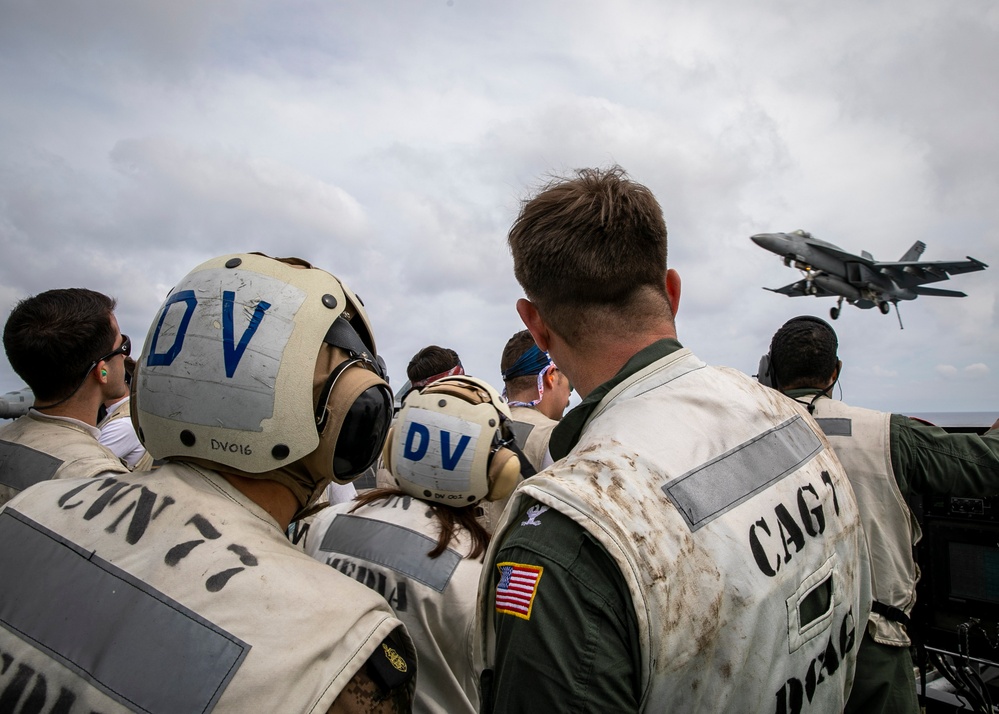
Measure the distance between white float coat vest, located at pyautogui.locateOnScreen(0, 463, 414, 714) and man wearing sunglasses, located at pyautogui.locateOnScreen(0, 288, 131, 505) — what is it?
7.03 ft

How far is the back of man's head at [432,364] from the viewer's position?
5996mm

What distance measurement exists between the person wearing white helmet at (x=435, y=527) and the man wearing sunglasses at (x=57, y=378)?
1.43 meters

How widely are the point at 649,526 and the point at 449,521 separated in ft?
6.22

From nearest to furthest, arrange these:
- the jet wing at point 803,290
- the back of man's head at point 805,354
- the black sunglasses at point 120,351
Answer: the black sunglasses at point 120,351
the back of man's head at point 805,354
the jet wing at point 803,290

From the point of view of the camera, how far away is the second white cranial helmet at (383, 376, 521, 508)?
3.24 meters

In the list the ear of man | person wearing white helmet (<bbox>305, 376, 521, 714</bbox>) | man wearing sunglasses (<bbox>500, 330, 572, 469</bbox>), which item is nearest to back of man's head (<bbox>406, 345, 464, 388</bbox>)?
man wearing sunglasses (<bbox>500, 330, 572, 469</bbox>)

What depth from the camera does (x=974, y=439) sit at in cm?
348

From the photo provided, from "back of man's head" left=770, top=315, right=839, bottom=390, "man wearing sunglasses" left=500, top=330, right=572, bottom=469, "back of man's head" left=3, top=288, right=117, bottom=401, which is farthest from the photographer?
"man wearing sunglasses" left=500, top=330, right=572, bottom=469

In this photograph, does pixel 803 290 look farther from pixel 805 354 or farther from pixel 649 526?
pixel 649 526

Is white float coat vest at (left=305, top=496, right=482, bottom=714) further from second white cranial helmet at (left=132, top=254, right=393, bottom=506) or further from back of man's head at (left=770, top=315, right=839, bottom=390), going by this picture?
back of man's head at (left=770, top=315, right=839, bottom=390)

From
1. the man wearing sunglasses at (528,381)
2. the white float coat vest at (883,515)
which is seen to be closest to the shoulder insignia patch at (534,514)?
the white float coat vest at (883,515)

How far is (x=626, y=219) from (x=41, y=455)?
11.1 feet

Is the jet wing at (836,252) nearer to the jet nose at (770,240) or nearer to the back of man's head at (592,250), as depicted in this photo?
the jet nose at (770,240)

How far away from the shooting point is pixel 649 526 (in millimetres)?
1350
